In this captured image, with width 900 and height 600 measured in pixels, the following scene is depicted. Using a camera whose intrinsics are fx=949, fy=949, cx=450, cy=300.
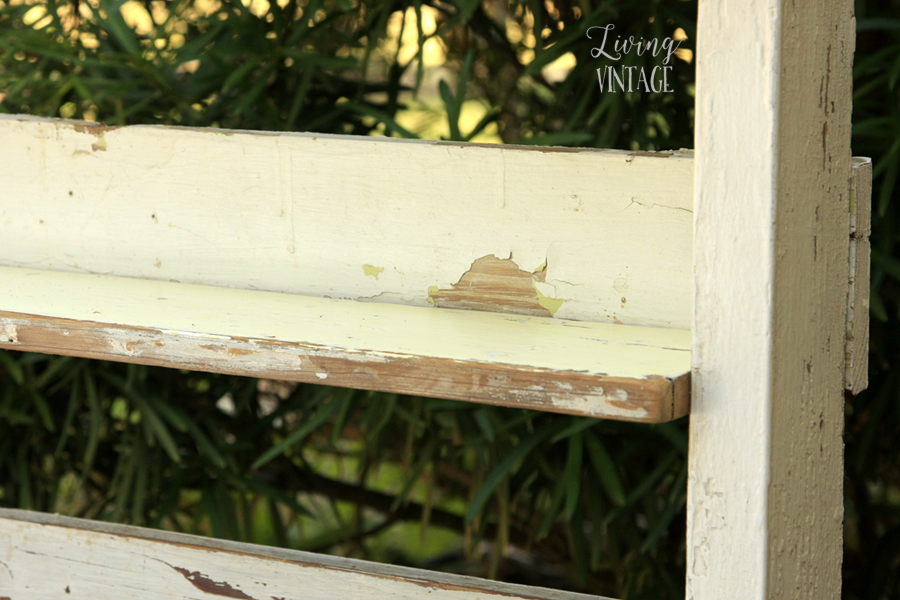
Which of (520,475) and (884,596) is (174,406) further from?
(884,596)

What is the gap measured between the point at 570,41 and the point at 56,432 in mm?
972

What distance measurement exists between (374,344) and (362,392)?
75cm

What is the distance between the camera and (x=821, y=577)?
574 mm

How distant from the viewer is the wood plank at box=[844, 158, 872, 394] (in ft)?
1.84

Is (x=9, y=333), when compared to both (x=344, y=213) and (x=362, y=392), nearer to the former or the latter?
(x=344, y=213)

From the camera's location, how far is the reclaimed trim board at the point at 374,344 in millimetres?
487

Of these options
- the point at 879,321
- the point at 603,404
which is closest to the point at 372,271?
the point at 603,404

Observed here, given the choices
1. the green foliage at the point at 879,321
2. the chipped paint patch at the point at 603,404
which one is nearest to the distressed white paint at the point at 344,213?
the chipped paint patch at the point at 603,404

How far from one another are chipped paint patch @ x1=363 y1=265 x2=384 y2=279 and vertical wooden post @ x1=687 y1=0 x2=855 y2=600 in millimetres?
256

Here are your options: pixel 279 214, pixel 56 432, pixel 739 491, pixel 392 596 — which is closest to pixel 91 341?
pixel 279 214

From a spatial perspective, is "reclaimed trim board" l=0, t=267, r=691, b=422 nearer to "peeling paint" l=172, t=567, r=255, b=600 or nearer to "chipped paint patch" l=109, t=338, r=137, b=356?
"chipped paint patch" l=109, t=338, r=137, b=356

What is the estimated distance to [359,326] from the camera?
59 cm

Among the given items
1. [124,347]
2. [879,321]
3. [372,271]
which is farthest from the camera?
[879,321]

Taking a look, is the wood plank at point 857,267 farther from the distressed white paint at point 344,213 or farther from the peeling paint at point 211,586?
the peeling paint at point 211,586
